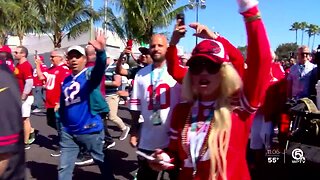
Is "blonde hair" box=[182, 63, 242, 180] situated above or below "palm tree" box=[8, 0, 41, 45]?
below

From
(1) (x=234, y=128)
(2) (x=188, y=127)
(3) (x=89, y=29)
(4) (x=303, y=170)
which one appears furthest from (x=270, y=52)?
(3) (x=89, y=29)

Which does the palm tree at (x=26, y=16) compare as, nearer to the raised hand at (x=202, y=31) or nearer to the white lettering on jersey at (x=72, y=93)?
the white lettering on jersey at (x=72, y=93)

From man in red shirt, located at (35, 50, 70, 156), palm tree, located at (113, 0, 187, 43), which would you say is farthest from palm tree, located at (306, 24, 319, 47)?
man in red shirt, located at (35, 50, 70, 156)

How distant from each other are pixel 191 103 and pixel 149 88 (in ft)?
5.25

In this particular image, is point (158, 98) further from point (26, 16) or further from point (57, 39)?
point (26, 16)

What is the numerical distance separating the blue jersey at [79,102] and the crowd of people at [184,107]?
0.04ft

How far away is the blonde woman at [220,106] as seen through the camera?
2133 millimetres

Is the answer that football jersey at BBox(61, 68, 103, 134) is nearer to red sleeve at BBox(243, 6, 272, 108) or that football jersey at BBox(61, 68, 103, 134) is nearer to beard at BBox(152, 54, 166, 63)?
beard at BBox(152, 54, 166, 63)

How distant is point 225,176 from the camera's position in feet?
7.14

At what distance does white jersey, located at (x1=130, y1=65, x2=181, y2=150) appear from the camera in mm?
3900

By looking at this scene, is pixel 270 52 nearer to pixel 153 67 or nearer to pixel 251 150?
pixel 153 67

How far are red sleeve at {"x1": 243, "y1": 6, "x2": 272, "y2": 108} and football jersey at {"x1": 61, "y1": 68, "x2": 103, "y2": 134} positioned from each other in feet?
8.92

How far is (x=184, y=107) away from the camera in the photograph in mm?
2498

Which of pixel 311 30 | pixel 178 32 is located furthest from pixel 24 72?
pixel 311 30
